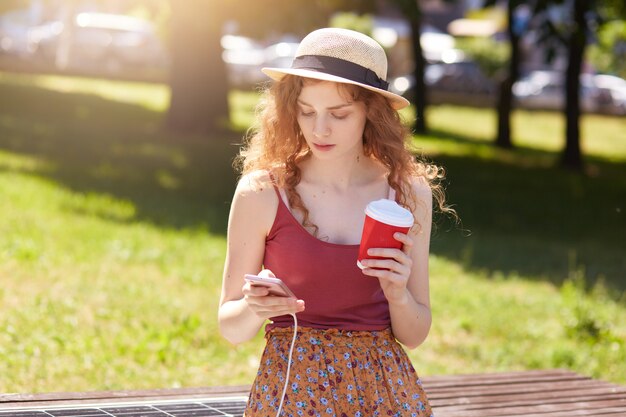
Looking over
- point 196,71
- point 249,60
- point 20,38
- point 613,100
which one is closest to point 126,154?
point 196,71

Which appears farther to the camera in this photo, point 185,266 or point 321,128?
point 185,266

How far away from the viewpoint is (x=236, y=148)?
628 inches

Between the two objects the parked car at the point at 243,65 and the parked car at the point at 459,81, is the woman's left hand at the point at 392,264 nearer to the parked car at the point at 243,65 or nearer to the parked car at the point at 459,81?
the parked car at the point at 243,65

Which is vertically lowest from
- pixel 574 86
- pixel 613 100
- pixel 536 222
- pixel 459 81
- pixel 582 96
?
pixel 536 222

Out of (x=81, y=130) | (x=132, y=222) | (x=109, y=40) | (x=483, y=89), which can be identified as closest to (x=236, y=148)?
(x=81, y=130)

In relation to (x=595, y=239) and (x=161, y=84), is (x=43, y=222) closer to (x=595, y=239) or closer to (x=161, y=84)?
(x=595, y=239)

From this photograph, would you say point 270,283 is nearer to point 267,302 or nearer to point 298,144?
point 267,302

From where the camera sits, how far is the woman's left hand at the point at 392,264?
2.67 m

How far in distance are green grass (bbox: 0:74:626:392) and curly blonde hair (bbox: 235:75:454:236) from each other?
2476 mm

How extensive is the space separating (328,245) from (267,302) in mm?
340

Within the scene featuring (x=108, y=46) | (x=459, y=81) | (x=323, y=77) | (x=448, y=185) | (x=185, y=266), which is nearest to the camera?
(x=323, y=77)

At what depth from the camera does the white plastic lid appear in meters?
2.60

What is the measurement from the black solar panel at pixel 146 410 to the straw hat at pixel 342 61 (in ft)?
4.25

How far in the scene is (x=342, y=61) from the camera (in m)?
2.98
